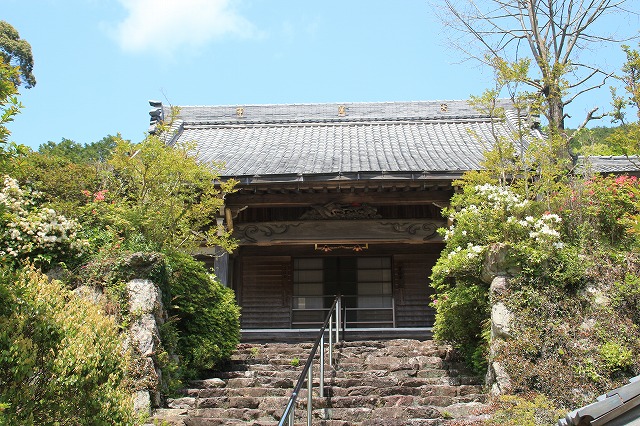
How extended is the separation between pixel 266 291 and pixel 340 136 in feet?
16.2

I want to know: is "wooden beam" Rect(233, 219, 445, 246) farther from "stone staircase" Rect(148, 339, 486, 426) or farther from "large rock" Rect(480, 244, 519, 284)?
"large rock" Rect(480, 244, 519, 284)

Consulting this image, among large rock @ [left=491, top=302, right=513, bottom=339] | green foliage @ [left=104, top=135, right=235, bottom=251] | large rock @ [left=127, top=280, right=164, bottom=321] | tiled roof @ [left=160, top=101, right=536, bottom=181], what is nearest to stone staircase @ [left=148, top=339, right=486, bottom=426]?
large rock @ [left=491, top=302, right=513, bottom=339]

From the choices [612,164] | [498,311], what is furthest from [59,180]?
[612,164]

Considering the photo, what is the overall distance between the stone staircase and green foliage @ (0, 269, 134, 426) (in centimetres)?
174

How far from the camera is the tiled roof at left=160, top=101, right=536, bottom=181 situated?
1423 centimetres

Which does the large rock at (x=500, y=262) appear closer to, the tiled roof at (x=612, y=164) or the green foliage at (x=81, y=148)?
the tiled roof at (x=612, y=164)

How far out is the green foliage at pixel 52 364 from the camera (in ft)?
18.6

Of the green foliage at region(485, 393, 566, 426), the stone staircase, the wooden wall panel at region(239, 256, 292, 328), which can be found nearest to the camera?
the green foliage at region(485, 393, 566, 426)

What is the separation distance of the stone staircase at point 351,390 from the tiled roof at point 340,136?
3600 mm

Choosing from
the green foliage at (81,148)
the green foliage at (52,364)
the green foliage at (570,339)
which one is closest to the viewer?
the green foliage at (52,364)

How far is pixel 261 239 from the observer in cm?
1408

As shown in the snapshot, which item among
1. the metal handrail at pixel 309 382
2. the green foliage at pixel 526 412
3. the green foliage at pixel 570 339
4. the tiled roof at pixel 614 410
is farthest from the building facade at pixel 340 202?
the tiled roof at pixel 614 410

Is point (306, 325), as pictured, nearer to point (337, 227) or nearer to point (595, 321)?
point (337, 227)

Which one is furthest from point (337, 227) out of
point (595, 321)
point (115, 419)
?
point (115, 419)
